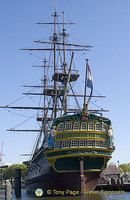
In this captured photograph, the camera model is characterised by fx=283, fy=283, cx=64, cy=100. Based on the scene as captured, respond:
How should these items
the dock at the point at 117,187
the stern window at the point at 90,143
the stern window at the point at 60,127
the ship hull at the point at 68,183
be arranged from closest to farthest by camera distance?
1. the ship hull at the point at 68,183
2. the stern window at the point at 90,143
3. the stern window at the point at 60,127
4. the dock at the point at 117,187

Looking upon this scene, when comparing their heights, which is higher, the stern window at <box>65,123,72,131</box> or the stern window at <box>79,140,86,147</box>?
the stern window at <box>65,123,72,131</box>

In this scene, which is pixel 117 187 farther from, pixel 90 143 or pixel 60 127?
pixel 60 127

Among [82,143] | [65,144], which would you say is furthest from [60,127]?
[82,143]

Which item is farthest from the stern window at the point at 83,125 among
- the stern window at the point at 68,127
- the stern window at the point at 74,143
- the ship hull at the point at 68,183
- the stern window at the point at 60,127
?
the ship hull at the point at 68,183

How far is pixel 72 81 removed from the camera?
1847 inches

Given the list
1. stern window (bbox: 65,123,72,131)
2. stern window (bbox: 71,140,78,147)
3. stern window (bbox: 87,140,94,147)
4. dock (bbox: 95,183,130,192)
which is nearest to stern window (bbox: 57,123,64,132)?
stern window (bbox: 65,123,72,131)

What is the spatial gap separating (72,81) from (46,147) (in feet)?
68.5

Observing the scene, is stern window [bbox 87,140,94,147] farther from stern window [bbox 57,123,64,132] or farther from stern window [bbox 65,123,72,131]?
stern window [bbox 57,123,64,132]

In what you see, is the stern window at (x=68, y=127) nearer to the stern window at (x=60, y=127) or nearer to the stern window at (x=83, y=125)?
the stern window at (x=60, y=127)

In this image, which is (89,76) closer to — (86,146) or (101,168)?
(86,146)

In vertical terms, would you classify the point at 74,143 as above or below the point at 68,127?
below

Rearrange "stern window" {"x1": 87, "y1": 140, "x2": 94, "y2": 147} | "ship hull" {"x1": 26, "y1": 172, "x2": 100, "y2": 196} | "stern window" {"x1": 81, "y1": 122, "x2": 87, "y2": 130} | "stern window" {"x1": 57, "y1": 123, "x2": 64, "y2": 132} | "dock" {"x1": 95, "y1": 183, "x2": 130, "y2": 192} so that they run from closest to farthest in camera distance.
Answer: "ship hull" {"x1": 26, "y1": 172, "x2": 100, "y2": 196}
"stern window" {"x1": 87, "y1": 140, "x2": 94, "y2": 147}
"stern window" {"x1": 81, "y1": 122, "x2": 87, "y2": 130}
"stern window" {"x1": 57, "y1": 123, "x2": 64, "y2": 132}
"dock" {"x1": 95, "y1": 183, "x2": 130, "y2": 192}

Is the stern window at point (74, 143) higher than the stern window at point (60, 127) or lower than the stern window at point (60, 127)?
lower

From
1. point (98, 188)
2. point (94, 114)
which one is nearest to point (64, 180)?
point (94, 114)
